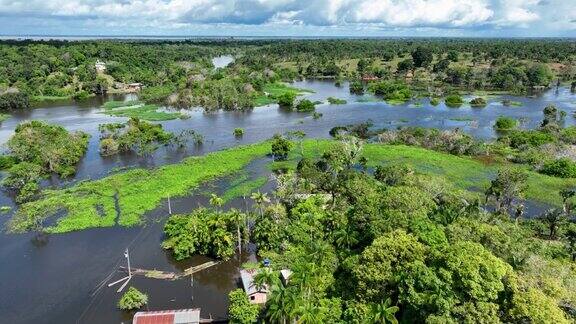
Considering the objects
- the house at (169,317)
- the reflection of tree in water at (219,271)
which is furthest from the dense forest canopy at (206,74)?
the house at (169,317)

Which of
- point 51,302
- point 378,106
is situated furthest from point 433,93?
point 51,302

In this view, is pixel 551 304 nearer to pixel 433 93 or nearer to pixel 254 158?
pixel 254 158

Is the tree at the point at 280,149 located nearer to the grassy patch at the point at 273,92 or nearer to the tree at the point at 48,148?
the tree at the point at 48,148

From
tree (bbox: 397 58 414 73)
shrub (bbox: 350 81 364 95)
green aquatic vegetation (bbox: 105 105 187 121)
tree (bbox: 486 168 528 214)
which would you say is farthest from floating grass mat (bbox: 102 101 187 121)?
tree (bbox: 397 58 414 73)

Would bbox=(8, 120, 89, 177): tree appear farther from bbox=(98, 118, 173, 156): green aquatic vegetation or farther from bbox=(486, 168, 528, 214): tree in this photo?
bbox=(486, 168, 528, 214): tree

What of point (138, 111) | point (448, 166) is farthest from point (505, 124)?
point (138, 111)

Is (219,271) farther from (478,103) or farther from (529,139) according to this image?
(478,103)
